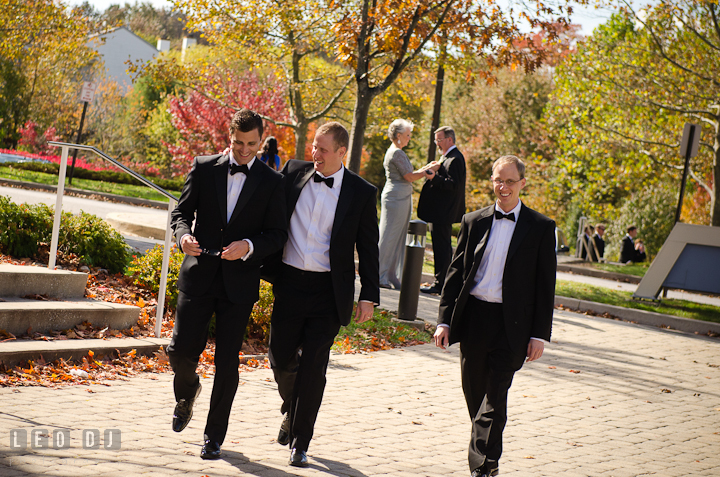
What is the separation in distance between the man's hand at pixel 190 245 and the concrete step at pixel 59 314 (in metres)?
2.52

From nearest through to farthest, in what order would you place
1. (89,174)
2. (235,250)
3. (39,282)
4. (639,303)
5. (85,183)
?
(235,250)
(39,282)
(639,303)
(85,183)
(89,174)

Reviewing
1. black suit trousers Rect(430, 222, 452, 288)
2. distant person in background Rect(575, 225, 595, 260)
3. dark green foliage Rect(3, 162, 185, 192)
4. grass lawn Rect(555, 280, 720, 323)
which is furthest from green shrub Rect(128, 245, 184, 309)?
distant person in background Rect(575, 225, 595, 260)

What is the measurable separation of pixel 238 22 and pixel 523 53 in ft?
28.0

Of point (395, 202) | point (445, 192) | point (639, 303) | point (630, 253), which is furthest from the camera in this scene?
point (630, 253)

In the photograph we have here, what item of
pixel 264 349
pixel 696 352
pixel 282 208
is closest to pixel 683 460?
pixel 282 208

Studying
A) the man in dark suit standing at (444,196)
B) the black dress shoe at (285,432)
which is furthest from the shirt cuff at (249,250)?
the man in dark suit standing at (444,196)

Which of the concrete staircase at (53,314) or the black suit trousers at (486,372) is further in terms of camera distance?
the concrete staircase at (53,314)

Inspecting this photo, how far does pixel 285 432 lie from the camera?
4.68 metres

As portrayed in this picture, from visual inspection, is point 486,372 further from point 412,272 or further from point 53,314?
point 412,272

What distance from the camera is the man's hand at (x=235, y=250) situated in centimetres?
411

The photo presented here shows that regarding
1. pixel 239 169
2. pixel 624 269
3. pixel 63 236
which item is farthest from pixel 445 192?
pixel 624 269

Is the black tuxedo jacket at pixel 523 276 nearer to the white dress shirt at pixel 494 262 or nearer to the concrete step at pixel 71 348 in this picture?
the white dress shirt at pixel 494 262

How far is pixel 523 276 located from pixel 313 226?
127 centimetres

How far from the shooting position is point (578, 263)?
22.0m
